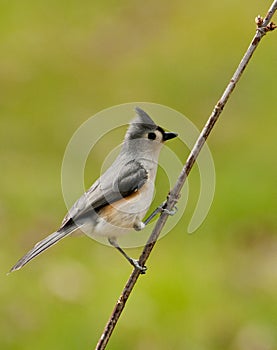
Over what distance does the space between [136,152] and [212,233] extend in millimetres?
6052

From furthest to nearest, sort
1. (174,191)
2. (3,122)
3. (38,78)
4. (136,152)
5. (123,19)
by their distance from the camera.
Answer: (123,19)
(38,78)
(3,122)
(136,152)
(174,191)

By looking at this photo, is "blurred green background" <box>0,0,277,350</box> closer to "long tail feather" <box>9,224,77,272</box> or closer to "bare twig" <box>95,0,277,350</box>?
"long tail feather" <box>9,224,77,272</box>

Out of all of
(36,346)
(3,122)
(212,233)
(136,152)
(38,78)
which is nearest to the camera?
(136,152)

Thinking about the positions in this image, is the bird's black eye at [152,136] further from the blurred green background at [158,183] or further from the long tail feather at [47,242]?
the blurred green background at [158,183]

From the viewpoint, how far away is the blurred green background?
30.5 feet

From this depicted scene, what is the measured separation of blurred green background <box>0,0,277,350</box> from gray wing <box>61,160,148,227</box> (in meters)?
3.87

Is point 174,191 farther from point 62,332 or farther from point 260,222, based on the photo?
point 260,222

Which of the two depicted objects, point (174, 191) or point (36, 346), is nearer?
point (174, 191)

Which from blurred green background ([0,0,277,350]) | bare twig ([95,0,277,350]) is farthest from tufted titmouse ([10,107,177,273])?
blurred green background ([0,0,277,350])

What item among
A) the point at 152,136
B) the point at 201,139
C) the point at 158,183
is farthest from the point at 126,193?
the point at 158,183

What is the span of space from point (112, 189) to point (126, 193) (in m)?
0.11

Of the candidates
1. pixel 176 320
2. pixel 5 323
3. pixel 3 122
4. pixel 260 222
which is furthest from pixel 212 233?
pixel 3 122

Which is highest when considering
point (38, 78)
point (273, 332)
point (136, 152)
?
point (136, 152)

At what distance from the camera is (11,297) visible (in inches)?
379
